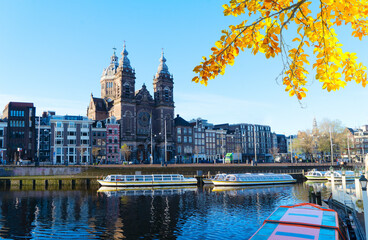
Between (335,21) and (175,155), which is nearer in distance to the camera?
(335,21)

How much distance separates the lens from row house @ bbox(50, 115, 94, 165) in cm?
10100

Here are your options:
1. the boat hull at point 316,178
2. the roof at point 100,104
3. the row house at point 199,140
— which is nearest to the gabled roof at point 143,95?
the roof at point 100,104

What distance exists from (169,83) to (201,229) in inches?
3941

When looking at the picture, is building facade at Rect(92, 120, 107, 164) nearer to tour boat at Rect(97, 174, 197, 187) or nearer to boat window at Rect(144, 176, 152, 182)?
tour boat at Rect(97, 174, 197, 187)

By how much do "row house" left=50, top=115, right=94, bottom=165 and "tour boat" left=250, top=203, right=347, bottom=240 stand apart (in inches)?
3502

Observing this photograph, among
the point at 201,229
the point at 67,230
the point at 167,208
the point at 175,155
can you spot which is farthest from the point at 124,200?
the point at 175,155

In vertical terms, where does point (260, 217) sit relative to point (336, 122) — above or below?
below

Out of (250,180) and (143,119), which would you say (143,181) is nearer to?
(250,180)

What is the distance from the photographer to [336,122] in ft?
412

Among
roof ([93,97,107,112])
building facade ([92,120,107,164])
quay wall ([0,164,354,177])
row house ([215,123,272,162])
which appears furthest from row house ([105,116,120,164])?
row house ([215,123,272,162])

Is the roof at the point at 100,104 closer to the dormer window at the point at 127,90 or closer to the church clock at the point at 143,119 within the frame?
the dormer window at the point at 127,90

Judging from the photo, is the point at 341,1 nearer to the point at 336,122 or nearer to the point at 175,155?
the point at 175,155

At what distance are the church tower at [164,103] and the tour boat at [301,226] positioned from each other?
3889 inches

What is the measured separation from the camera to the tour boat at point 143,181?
66.6 meters
